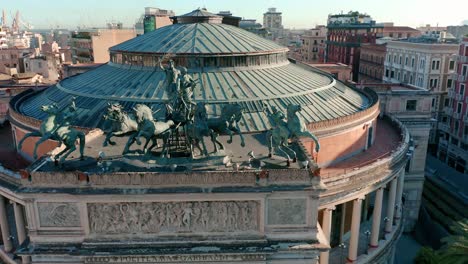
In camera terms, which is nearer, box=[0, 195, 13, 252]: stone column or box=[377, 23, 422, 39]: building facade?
box=[0, 195, 13, 252]: stone column

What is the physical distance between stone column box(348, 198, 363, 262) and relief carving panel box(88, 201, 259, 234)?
1306cm

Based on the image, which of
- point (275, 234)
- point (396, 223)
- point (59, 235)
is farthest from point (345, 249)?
point (59, 235)

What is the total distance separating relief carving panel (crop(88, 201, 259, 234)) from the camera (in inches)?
942

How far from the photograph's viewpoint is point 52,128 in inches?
987

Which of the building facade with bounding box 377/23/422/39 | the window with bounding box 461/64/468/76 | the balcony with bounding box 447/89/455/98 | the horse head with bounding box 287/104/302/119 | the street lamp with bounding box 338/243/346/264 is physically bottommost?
the street lamp with bounding box 338/243/346/264

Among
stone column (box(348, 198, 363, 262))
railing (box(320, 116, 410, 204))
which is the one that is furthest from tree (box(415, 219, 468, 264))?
stone column (box(348, 198, 363, 262))

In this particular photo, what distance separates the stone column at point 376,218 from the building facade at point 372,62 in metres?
69.9

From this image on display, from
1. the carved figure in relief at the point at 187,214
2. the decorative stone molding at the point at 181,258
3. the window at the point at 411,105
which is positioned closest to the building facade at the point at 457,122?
the window at the point at 411,105

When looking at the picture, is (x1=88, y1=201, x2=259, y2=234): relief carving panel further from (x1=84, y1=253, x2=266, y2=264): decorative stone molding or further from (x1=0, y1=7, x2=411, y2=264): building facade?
(x1=84, y1=253, x2=266, y2=264): decorative stone molding

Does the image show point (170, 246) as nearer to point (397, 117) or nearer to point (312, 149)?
point (312, 149)

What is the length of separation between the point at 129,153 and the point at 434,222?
4299 centimetres

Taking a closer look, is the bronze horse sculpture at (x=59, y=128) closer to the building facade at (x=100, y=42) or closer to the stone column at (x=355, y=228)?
the stone column at (x=355, y=228)

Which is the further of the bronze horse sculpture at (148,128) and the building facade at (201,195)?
the bronze horse sculpture at (148,128)

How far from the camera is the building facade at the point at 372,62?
331 feet
